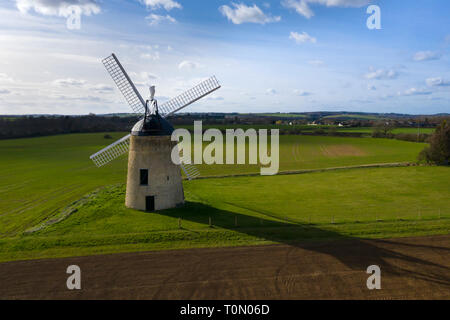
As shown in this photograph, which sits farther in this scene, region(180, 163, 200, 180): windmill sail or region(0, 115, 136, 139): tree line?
region(0, 115, 136, 139): tree line

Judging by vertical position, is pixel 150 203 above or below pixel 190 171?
below

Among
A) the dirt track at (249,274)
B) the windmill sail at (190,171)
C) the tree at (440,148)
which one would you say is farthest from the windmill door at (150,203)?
the tree at (440,148)

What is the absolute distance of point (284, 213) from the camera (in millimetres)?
23344

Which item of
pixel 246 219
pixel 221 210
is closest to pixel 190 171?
pixel 221 210

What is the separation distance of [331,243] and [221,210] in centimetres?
918

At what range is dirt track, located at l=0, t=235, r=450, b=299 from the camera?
41.7 ft

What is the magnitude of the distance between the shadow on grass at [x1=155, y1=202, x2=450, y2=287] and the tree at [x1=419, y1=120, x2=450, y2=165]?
1475 inches

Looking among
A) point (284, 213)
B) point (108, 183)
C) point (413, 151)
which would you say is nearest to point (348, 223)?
point (284, 213)

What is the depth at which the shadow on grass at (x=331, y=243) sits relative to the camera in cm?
1465


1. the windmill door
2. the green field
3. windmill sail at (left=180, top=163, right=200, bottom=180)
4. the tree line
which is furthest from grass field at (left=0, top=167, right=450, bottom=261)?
the tree line

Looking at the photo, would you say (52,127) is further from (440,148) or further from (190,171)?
(440,148)

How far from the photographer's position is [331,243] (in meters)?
17.6

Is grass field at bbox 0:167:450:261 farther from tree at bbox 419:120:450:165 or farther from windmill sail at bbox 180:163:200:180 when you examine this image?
tree at bbox 419:120:450:165
